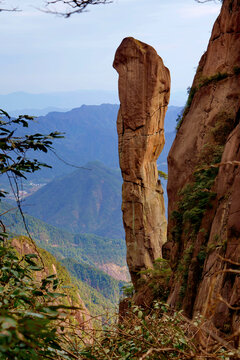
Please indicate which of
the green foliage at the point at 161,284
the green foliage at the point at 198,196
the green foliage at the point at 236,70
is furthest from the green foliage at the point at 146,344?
the green foliage at the point at 161,284

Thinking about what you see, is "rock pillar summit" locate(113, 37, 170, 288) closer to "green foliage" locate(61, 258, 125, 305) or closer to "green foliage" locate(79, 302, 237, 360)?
"green foliage" locate(79, 302, 237, 360)

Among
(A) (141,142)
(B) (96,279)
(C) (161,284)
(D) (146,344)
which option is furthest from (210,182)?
(B) (96,279)

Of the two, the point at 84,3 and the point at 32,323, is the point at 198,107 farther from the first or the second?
the point at 32,323

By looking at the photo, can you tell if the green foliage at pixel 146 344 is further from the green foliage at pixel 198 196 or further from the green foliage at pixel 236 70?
the green foliage at pixel 236 70

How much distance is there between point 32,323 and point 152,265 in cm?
2050

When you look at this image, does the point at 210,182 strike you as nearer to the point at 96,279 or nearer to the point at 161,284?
the point at 161,284

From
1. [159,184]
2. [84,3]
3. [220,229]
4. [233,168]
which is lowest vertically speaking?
[159,184]

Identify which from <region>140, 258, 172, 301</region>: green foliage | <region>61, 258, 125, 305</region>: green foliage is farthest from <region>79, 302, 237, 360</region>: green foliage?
<region>61, 258, 125, 305</region>: green foliage

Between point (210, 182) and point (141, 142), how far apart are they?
1186cm

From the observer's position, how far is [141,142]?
Result: 2073 centimetres

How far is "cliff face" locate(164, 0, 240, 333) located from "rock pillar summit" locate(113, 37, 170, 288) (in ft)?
23.5

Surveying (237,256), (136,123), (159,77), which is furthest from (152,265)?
(237,256)

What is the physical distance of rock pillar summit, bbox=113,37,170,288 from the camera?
66.6ft

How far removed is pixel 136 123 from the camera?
20.6 metres
